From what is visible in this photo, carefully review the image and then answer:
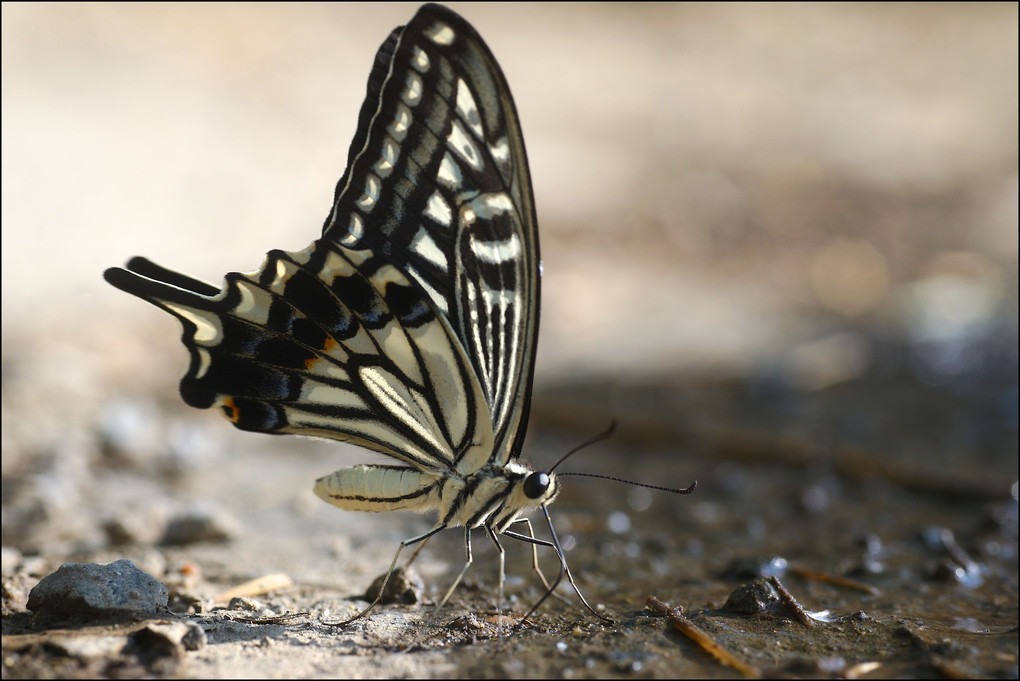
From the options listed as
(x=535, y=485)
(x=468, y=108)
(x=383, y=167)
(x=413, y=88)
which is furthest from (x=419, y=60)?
(x=535, y=485)

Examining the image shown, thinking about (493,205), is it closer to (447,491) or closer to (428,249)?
(428,249)

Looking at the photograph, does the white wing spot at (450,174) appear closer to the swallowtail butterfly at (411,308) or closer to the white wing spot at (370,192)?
the swallowtail butterfly at (411,308)

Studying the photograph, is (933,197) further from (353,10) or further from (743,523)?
(353,10)

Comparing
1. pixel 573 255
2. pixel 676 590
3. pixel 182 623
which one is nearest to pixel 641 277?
pixel 573 255

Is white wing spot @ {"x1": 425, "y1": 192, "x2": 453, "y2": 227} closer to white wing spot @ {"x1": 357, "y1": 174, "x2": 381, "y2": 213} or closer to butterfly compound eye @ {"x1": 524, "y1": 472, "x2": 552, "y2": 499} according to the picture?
white wing spot @ {"x1": 357, "y1": 174, "x2": 381, "y2": 213}

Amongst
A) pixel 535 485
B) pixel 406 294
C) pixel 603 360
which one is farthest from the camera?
pixel 603 360

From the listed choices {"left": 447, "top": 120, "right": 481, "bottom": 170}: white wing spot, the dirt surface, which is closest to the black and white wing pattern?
{"left": 447, "top": 120, "right": 481, "bottom": 170}: white wing spot
